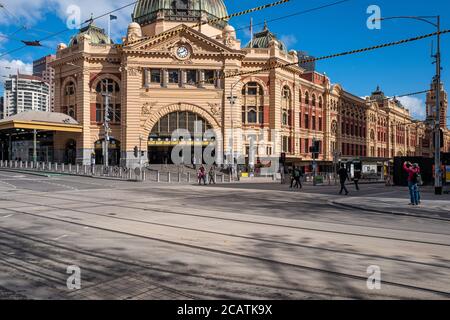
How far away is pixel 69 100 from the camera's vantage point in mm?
55219

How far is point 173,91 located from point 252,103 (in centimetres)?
1157

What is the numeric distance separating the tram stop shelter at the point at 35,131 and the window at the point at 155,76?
11640mm

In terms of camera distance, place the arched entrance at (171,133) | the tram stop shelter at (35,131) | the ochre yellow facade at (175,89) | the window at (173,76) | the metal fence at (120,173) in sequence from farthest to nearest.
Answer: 1. the arched entrance at (171,133)
2. the window at (173,76)
3. the ochre yellow facade at (175,89)
4. the tram stop shelter at (35,131)
5. the metal fence at (120,173)

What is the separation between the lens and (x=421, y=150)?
121m

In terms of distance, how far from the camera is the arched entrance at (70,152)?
55.4 m

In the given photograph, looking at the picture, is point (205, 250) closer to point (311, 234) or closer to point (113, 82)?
point (311, 234)

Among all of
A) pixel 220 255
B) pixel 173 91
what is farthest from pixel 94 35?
pixel 220 255

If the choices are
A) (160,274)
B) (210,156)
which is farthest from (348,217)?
(210,156)

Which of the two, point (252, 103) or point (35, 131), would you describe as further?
point (252, 103)

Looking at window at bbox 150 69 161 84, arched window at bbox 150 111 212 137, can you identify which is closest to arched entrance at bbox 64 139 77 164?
arched window at bbox 150 111 212 137

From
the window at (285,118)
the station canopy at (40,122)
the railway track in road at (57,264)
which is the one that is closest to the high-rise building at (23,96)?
the station canopy at (40,122)

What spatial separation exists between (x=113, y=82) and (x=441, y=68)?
135 ft

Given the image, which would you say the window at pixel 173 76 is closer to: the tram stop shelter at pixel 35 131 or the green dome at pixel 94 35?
the tram stop shelter at pixel 35 131

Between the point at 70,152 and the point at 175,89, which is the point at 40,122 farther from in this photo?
the point at 175,89
